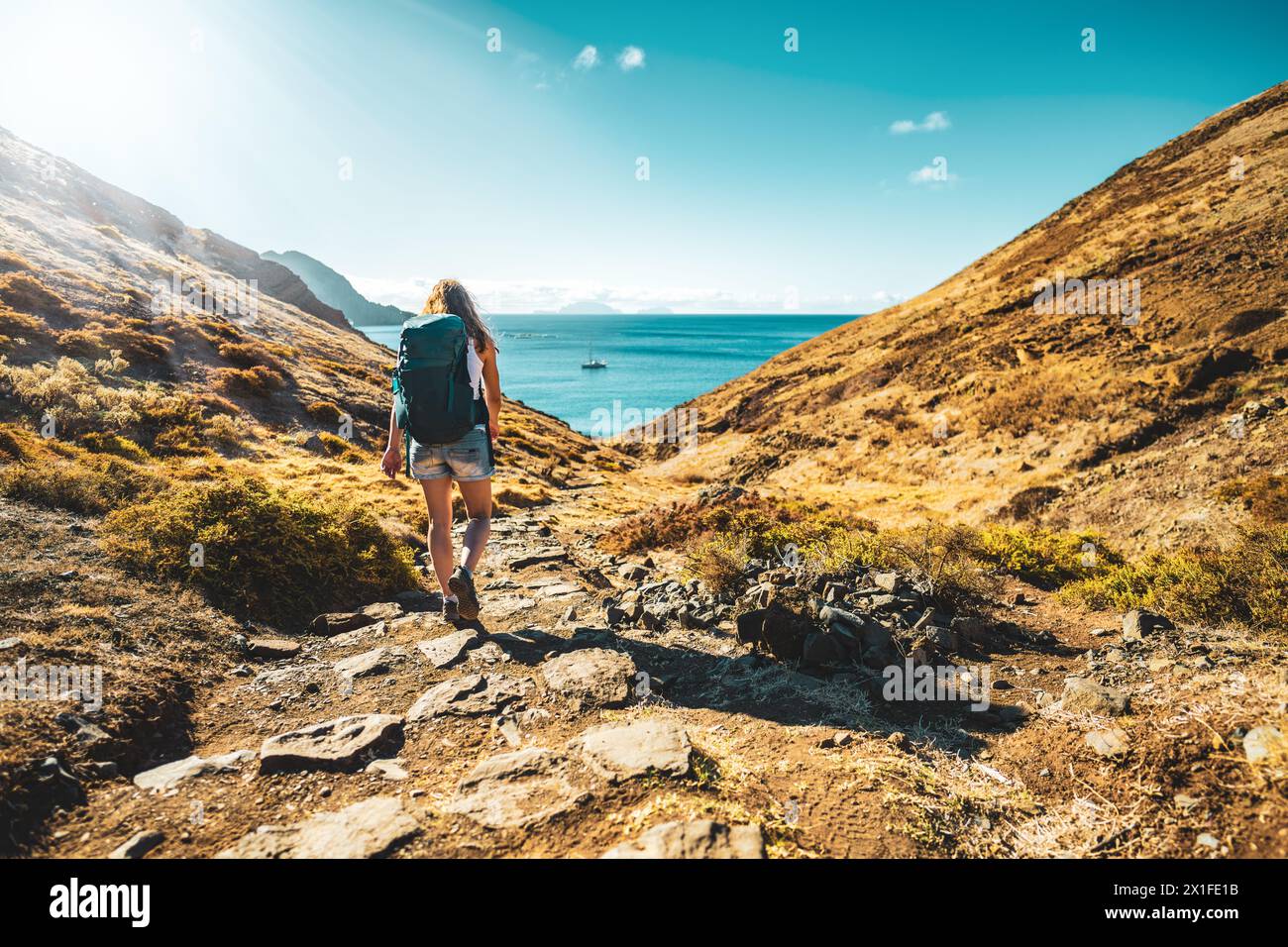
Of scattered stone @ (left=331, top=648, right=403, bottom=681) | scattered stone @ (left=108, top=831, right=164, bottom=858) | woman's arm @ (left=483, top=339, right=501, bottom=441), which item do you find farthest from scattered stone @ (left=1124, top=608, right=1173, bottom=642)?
scattered stone @ (left=108, top=831, right=164, bottom=858)

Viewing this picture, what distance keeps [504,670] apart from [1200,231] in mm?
35261

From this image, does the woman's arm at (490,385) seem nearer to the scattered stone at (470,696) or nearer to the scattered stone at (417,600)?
the scattered stone at (470,696)

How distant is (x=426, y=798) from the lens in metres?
2.96

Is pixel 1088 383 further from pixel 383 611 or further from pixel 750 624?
pixel 383 611

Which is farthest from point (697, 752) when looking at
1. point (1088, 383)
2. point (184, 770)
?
point (1088, 383)

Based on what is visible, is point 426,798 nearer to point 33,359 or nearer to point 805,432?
point 33,359

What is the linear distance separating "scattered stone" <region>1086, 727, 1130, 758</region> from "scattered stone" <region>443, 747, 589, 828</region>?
296cm

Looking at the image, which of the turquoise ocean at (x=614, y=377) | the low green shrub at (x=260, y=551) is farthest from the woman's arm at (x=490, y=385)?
the turquoise ocean at (x=614, y=377)

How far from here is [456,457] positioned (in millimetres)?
4789

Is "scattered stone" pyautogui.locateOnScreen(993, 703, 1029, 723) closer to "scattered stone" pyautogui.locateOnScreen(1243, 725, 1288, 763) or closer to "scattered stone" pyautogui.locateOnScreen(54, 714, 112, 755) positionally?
"scattered stone" pyautogui.locateOnScreen(1243, 725, 1288, 763)

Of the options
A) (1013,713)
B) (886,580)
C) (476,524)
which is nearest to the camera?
(1013,713)

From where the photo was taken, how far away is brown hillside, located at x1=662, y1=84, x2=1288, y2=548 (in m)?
14.5

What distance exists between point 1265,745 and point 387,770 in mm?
4574

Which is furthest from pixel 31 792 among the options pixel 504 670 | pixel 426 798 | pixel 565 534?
pixel 565 534
